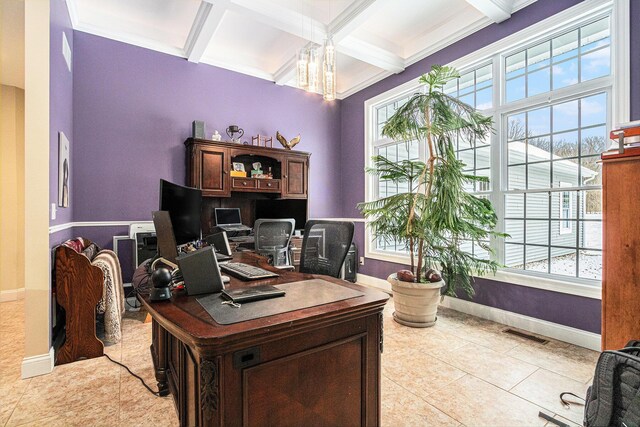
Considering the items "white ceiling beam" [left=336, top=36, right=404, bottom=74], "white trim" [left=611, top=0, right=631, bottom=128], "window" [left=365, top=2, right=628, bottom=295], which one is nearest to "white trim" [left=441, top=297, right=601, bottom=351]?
"window" [left=365, top=2, right=628, bottom=295]

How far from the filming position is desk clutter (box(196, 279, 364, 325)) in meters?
0.98

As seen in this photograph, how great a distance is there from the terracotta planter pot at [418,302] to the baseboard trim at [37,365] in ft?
9.44

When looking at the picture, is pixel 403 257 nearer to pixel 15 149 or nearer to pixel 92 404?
pixel 92 404

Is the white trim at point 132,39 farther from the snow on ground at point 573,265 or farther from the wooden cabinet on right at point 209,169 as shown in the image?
the snow on ground at point 573,265

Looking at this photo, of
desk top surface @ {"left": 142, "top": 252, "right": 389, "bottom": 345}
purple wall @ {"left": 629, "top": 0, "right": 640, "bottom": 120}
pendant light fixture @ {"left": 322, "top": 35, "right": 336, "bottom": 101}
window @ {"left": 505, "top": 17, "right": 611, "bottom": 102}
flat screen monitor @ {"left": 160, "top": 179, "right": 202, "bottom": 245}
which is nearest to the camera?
desk top surface @ {"left": 142, "top": 252, "right": 389, "bottom": 345}

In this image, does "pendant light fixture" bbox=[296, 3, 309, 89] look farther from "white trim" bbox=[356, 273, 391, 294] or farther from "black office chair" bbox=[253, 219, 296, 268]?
"white trim" bbox=[356, 273, 391, 294]

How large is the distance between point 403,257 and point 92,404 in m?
3.45

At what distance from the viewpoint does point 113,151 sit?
11.4 ft

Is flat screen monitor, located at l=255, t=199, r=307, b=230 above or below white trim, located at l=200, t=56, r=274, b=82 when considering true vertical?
below

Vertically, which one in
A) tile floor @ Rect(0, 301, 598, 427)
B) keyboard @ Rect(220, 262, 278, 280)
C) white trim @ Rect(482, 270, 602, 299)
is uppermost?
keyboard @ Rect(220, 262, 278, 280)

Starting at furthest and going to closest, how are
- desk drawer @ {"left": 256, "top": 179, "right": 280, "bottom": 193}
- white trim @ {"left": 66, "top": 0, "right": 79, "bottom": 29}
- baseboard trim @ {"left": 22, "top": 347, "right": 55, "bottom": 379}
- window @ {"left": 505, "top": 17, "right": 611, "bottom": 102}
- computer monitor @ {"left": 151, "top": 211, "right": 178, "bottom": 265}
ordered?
desk drawer @ {"left": 256, "top": 179, "right": 280, "bottom": 193}
white trim @ {"left": 66, "top": 0, "right": 79, "bottom": 29}
window @ {"left": 505, "top": 17, "right": 611, "bottom": 102}
baseboard trim @ {"left": 22, "top": 347, "right": 55, "bottom": 379}
computer monitor @ {"left": 151, "top": 211, "right": 178, "bottom": 265}

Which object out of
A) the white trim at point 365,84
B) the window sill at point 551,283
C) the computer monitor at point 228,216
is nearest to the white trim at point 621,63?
the window sill at point 551,283

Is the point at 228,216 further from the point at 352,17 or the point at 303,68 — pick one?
the point at 352,17

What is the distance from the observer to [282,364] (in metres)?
1.00
